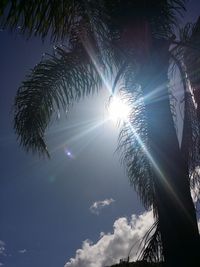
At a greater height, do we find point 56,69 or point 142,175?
point 56,69

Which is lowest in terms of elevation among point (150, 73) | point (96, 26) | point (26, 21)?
point (26, 21)

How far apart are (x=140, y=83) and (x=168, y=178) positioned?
1.50 m

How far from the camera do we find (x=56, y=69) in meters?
6.89

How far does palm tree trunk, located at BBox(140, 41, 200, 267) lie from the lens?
14.7 ft

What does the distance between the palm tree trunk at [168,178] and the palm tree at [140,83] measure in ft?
0.04

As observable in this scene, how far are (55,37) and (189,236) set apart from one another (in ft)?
9.27

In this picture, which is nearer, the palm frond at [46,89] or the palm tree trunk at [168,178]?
the palm tree trunk at [168,178]

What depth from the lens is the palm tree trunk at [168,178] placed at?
4.47m

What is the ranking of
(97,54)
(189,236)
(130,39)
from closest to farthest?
(189,236), (130,39), (97,54)

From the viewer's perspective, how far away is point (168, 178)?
4.82 meters

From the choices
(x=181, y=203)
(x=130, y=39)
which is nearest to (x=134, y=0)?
(x=130, y=39)

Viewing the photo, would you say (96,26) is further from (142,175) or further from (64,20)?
(142,175)

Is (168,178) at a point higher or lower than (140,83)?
lower

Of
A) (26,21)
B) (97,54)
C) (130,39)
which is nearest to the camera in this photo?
(26,21)
